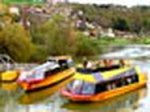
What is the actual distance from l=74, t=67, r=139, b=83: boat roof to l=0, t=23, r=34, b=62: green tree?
5.17 metres

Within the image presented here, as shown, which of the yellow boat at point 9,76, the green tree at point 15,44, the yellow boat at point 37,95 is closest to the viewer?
the yellow boat at point 37,95

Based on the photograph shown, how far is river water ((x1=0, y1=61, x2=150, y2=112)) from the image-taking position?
13500 mm

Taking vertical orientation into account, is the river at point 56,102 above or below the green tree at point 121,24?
above

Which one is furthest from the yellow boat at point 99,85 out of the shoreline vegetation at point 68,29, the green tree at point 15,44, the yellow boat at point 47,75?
the shoreline vegetation at point 68,29

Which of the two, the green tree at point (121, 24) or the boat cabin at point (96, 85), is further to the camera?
the green tree at point (121, 24)

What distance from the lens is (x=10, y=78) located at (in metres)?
16.0

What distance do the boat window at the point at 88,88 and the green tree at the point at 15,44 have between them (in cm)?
609

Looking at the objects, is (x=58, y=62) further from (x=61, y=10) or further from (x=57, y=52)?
(x=61, y=10)

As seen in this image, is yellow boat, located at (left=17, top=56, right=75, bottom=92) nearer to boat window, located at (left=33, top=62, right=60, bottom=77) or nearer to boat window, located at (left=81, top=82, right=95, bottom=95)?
boat window, located at (left=33, top=62, right=60, bottom=77)

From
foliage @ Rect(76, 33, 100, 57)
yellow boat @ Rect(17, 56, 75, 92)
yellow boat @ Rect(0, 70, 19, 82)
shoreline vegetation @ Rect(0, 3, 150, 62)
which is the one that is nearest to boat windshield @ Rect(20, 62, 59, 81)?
yellow boat @ Rect(17, 56, 75, 92)

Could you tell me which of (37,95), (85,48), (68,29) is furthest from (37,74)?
(85,48)

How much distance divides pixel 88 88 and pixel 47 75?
1976 millimetres

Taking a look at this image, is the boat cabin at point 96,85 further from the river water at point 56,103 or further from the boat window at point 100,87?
the river water at point 56,103

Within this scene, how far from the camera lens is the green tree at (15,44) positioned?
1984 centimetres
